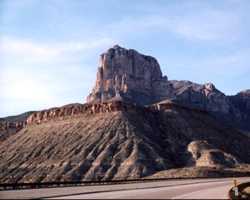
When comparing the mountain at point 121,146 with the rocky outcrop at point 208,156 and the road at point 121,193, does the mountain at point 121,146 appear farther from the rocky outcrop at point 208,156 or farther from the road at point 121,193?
the road at point 121,193

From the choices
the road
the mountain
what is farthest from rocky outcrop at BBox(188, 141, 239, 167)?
the road

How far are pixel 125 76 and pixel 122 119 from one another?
77.6 metres

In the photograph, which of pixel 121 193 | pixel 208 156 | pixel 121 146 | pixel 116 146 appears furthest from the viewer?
pixel 116 146

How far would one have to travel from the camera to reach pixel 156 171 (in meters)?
94.9

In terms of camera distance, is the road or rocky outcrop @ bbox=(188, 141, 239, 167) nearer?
the road

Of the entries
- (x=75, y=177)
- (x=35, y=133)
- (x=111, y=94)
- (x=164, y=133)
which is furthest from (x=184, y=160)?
(x=111, y=94)

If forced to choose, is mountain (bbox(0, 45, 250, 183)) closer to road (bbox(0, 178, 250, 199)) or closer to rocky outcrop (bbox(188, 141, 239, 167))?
rocky outcrop (bbox(188, 141, 239, 167))

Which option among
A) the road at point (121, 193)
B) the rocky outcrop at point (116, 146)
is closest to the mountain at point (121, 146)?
the rocky outcrop at point (116, 146)

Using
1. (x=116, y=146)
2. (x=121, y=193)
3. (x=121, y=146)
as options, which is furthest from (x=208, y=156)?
(x=121, y=193)

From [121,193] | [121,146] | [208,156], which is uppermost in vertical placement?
[121,146]

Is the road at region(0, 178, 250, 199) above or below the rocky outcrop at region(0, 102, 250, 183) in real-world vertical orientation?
below

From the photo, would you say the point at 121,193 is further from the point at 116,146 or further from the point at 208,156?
the point at 208,156

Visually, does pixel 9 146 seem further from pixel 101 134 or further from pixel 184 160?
pixel 184 160

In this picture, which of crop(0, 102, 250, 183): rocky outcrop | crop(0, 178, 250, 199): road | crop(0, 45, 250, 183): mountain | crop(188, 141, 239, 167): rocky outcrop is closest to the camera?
crop(0, 178, 250, 199): road
